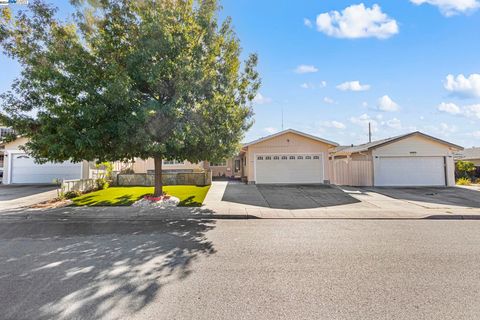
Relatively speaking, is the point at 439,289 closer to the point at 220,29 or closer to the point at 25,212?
the point at 220,29

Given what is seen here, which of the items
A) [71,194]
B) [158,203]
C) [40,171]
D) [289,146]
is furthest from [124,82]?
[40,171]

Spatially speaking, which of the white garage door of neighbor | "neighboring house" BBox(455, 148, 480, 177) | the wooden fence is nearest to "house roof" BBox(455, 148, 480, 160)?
"neighboring house" BBox(455, 148, 480, 177)

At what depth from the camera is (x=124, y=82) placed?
27.8ft

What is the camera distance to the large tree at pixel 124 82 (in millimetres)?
8789

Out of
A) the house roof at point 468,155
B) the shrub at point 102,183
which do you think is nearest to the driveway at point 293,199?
the shrub at point 102,183

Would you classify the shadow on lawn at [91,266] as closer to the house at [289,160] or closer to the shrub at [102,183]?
the shrub at [102,183]

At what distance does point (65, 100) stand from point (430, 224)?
12.4 m

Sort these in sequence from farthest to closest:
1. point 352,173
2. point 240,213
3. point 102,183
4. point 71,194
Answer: point 352,173 < point 102,183 < point 71,194 < point 240,213

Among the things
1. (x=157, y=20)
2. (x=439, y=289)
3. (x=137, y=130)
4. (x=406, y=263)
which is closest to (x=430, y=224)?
(x=406, y=263)

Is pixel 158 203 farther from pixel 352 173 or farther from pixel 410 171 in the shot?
pixel 410 171

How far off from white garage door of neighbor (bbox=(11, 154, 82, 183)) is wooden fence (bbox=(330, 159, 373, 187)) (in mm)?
19114

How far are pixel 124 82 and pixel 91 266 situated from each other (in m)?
5.86

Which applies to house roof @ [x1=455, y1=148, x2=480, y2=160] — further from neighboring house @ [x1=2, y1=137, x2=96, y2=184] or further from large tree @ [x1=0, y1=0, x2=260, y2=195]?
neighboring house @ [x1=2, y1=137, x2=96, y2=184]

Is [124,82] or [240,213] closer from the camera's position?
[124,82]
